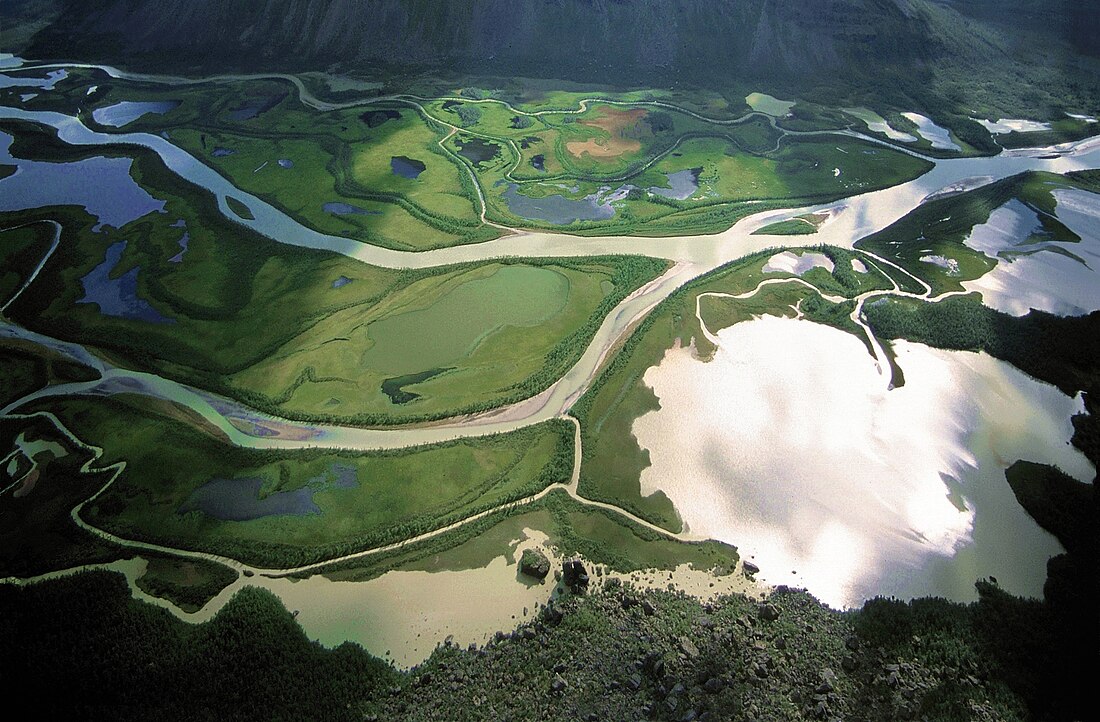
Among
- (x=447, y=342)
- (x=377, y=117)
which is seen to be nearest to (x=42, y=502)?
(x=447, y=342)

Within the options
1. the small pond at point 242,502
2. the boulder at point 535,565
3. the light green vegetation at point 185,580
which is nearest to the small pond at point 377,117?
the small pond at point 242,502

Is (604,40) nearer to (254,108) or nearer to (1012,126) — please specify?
(254,108)

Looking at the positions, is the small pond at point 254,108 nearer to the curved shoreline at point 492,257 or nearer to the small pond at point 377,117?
the curved shoreline at point 492,257

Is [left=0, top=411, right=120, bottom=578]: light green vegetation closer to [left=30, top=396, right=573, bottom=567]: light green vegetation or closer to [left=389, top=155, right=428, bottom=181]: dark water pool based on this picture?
[left=30, top=396, right=573, bottom=567]: light green vegetation

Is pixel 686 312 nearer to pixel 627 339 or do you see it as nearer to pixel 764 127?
pixel 627 339

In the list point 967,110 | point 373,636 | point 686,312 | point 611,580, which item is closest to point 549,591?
point 611,580
